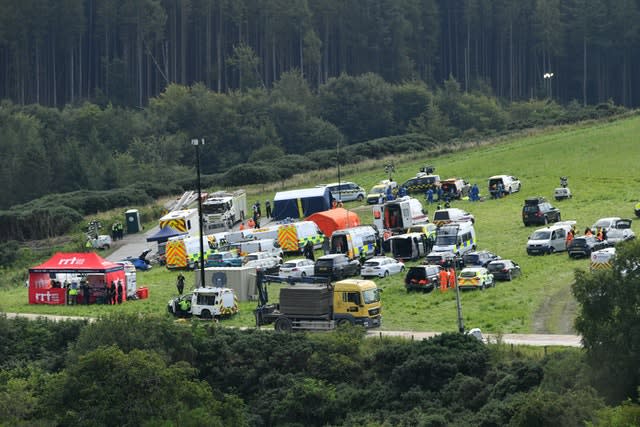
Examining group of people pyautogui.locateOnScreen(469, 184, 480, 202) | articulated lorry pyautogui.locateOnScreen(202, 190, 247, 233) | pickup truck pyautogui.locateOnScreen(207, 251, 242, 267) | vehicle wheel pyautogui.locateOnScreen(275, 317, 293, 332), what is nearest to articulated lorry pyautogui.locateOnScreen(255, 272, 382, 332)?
vehicle wheel pyautogui.locateOnScreen(275, 317, 293, 332)

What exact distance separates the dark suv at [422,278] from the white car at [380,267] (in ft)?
11.3

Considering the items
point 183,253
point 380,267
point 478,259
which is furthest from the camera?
point 183,253

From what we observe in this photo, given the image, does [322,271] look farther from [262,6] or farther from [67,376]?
[262,6]

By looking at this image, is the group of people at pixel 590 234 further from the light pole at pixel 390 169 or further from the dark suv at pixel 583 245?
the light pole at pixel 390 169

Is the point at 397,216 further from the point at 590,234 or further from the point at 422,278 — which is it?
the point at 422,278

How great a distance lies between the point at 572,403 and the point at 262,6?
136 m

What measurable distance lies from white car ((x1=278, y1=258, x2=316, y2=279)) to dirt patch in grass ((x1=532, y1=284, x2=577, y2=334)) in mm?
11662

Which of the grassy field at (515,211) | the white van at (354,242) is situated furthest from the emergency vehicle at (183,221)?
the white van at (354,242)

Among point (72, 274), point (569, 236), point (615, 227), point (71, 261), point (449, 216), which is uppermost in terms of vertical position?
point (449, 216)

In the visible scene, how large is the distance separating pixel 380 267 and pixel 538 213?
12.8 meters

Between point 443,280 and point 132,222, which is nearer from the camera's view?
point 443,280

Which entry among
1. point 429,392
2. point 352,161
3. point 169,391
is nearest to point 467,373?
point 429,392

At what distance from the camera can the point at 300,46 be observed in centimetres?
17138

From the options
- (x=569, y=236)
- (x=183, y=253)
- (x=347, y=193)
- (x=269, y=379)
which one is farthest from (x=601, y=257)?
(x=347, y=193)
